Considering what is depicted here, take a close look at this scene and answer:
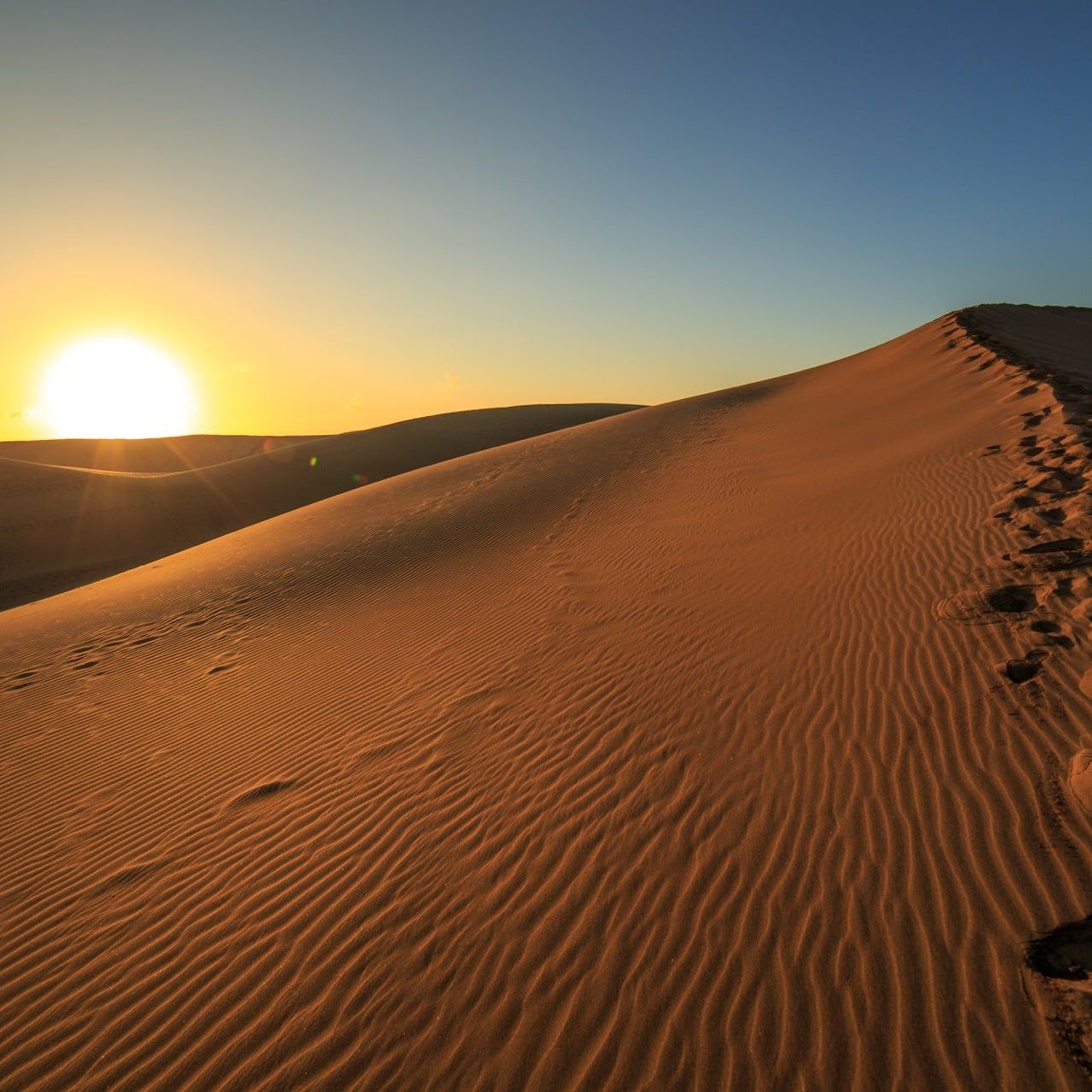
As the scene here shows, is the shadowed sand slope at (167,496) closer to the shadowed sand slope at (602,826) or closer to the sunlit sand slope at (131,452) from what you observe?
the shadowed sand slope at (602,826)

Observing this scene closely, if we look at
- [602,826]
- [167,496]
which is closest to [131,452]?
[167,496]

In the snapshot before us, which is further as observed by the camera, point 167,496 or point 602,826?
point 167,496

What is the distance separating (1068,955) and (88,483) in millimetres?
Result: 37176

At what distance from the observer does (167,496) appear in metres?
30.9

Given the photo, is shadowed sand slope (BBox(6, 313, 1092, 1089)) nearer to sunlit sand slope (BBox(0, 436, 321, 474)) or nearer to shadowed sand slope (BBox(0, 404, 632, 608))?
shadowed sand slope (BBox(0, 404, 632, 608))

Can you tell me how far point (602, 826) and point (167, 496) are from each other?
109 ft

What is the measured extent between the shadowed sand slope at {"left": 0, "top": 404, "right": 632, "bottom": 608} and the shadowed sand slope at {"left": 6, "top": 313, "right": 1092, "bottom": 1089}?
1662 cm

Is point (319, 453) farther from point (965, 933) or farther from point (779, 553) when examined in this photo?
point (965, 933)

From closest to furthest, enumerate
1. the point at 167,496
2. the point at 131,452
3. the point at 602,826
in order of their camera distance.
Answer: the point at 602,826 < the point at 167,496 < the point at 131,452

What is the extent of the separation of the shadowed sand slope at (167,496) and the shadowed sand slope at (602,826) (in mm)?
16620

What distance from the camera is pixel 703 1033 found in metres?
2.90

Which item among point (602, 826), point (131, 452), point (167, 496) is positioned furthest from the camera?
point (131, 452)

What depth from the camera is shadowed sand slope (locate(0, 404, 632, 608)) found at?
914 inches

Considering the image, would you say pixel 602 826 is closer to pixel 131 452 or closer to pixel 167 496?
pixel 167 496
